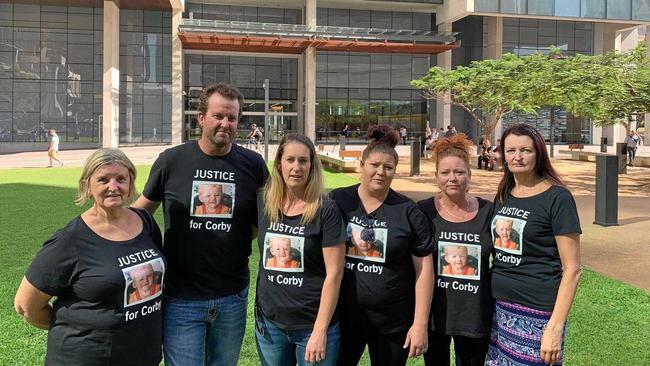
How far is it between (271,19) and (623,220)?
128ft

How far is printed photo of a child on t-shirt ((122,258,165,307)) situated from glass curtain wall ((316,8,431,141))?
1799 inches

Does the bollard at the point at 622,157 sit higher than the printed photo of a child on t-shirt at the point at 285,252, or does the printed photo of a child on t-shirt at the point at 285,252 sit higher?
the bollard at the point at 622,157

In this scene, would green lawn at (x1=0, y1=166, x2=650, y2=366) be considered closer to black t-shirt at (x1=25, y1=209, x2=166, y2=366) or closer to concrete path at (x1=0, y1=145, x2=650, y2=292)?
concrete path at (x1=0, y1=145, x2=650, y2=292)

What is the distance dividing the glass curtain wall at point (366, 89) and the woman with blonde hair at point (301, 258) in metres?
45.4

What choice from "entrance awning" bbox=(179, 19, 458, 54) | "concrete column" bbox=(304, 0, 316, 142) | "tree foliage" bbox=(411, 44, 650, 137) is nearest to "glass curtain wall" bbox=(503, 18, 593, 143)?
"entrance awning" bbox=(179, 19, 458, 54)

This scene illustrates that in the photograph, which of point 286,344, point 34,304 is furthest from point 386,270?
point 34,304

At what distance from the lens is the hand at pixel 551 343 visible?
2848 millimetres

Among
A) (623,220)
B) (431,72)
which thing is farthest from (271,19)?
(623,220)

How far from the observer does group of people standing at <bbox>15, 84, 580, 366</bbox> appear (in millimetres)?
2658

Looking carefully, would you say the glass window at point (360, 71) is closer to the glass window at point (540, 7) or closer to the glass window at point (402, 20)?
the glass window at point (402, 20)

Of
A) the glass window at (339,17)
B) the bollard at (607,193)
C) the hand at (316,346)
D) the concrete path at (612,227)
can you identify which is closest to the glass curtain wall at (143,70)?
the glass window at (339,17)

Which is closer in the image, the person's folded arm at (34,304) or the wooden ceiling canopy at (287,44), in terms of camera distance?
the person's folded arm at (34,304)

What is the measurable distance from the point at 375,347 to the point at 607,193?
31.7ft

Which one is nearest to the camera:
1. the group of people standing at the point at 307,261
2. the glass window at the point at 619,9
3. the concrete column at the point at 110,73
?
the group of people standing at the point at 307,261
